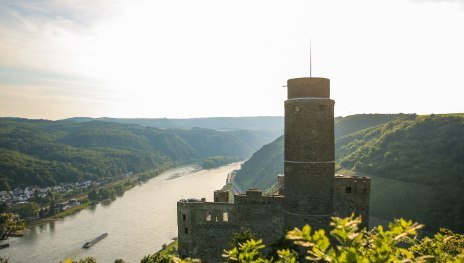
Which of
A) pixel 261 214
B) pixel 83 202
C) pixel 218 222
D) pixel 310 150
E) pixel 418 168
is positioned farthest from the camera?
pixel 83 202

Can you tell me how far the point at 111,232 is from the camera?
279 feet

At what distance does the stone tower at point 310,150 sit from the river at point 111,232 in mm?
53412

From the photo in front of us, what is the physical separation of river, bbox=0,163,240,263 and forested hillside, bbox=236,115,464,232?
1801 inches

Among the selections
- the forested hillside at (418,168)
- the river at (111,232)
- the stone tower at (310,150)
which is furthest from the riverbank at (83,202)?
the stone tower at (310,150)

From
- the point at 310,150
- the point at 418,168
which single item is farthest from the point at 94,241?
the point at 418,168

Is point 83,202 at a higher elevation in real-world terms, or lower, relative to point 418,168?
lower

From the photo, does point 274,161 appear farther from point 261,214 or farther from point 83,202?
point 261,214

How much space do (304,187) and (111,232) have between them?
75040 millimetres

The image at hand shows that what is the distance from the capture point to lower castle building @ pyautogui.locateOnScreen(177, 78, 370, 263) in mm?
20641

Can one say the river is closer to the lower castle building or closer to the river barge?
the river barge

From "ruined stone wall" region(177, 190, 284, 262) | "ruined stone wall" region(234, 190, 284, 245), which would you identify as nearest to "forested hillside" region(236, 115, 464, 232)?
"ruined stone wall" region(234, 190, 284, 245)

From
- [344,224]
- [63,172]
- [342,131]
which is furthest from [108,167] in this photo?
[344,224]

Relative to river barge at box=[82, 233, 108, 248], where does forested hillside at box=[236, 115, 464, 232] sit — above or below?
above

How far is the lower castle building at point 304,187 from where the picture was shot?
20641 mm
